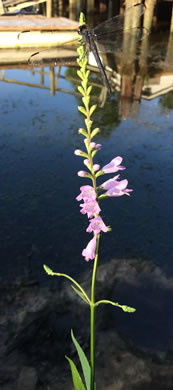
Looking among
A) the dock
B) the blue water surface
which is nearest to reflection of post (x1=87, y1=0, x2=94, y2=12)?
the dock

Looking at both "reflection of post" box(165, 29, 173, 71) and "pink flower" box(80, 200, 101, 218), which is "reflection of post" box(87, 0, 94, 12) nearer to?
"reflection of post" box(165, 29, 173, 71)

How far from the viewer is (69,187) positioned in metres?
6.14

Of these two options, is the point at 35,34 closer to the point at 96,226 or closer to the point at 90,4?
the point at 90,4

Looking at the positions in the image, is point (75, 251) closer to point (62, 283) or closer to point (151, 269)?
point (62, 283)

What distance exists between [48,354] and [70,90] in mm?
8675

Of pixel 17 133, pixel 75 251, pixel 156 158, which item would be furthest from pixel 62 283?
pixel 17 133

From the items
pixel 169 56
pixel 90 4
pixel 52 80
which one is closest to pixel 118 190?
pixel 52 80

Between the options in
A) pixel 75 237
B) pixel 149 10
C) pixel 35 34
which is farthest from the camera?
pixel 149 10

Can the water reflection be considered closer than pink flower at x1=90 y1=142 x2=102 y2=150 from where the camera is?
No

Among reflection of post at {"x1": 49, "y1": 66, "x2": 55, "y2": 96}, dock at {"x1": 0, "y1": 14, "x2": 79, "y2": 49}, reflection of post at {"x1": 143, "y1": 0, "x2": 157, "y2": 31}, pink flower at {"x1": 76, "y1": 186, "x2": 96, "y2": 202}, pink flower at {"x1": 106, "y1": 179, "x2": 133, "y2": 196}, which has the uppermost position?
reflection of post at {"x1": 143, "y1": 0, "x2": 157, "y2": 31}

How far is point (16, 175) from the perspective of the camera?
6.44 meters

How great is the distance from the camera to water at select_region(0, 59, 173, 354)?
4.75 metres

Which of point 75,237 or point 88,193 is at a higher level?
point 88,193

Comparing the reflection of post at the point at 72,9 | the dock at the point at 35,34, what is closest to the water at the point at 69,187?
the dock at the point at 35,34
